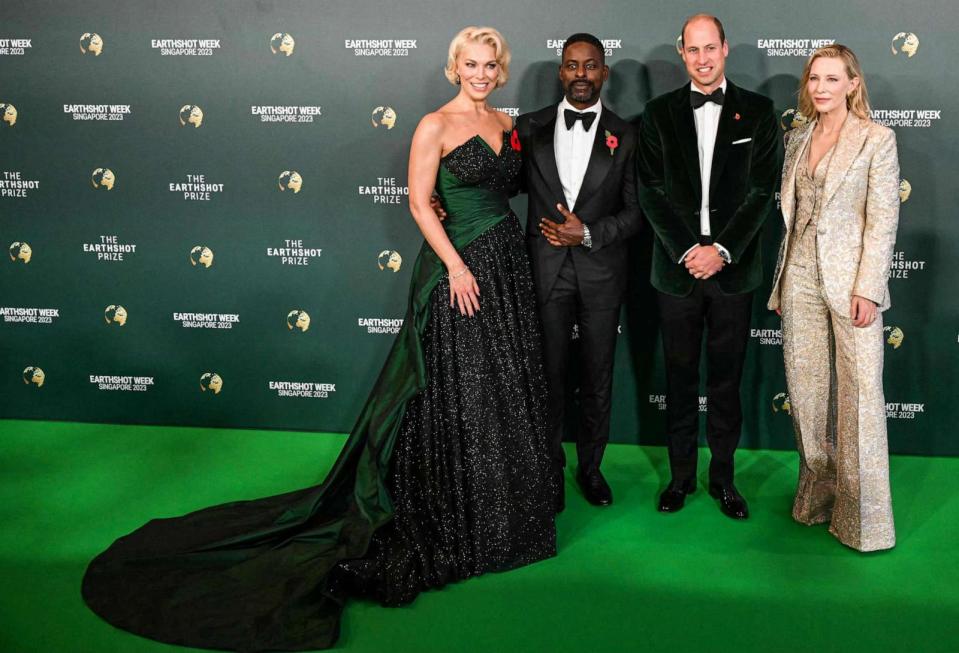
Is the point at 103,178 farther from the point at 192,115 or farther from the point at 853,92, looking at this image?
the point at 853,92

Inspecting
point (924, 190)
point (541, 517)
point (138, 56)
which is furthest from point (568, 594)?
point (138, 56)

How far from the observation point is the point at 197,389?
4.88m

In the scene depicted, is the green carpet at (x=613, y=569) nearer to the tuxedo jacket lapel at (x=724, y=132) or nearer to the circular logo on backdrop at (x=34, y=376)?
the circular logo on backdrop at (x=34, y=376)

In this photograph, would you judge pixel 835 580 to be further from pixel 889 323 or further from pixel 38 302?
pixel 38 302

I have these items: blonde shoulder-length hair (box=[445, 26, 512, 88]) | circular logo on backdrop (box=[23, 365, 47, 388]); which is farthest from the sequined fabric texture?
circular logo on backdrop (box=[23, 365, 47, 388])

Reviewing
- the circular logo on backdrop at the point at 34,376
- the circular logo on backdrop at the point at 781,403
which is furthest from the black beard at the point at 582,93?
the circular logo on backdrop at the point at 34,376

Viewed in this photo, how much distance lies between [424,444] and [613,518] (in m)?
0.94

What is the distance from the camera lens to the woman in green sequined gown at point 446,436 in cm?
322

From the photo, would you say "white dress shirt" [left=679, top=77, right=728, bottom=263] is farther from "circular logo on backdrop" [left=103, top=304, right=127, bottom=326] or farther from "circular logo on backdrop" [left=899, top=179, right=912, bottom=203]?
"circular logo on backdrop" [left=103, top=304, right=127, bottom=326]

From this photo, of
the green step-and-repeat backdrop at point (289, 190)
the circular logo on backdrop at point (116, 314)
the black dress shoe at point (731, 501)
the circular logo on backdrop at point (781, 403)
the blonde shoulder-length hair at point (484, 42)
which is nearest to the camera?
the blonde shoulder-length hair at point (484, 42)

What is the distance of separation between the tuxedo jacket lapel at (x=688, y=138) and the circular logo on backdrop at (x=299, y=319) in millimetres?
2199

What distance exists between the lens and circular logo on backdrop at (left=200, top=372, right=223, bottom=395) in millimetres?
4855

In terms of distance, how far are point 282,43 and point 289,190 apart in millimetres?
725

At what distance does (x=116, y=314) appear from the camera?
4.84m
